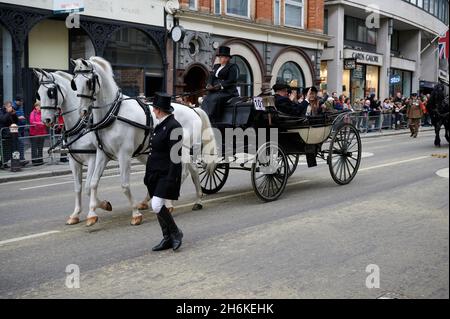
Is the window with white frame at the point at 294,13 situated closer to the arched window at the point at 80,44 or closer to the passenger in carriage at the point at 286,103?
the arched window at the point at 80,44

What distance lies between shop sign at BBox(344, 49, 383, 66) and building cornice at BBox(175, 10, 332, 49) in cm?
276

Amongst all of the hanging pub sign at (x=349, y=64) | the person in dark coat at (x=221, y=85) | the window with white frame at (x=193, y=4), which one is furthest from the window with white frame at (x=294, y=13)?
the person in dark coat at (x=221, y=85)

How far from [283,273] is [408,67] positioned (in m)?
41.8

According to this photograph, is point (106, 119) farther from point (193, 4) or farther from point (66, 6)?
point (193, 4)

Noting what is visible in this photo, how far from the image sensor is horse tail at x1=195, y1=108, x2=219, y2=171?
9.01 meters

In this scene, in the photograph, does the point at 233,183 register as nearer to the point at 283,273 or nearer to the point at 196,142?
the point at 196,142

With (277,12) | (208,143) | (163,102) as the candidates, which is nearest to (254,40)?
(277,12)

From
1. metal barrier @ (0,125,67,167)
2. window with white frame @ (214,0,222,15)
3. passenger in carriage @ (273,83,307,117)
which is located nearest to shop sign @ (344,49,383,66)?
window with white frame @ (214,0,222,15)

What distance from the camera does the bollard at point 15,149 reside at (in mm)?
14922

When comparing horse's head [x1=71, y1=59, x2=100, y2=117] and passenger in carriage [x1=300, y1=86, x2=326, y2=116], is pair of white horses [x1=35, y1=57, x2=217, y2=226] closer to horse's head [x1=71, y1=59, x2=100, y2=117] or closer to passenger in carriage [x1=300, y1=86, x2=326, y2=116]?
horse's head [x1=71, y1=59, x2=100, y2=117]

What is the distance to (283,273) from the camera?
5.49m

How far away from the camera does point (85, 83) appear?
762 centimetres

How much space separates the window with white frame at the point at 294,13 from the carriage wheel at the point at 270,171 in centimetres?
2222

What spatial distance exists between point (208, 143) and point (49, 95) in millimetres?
2641
